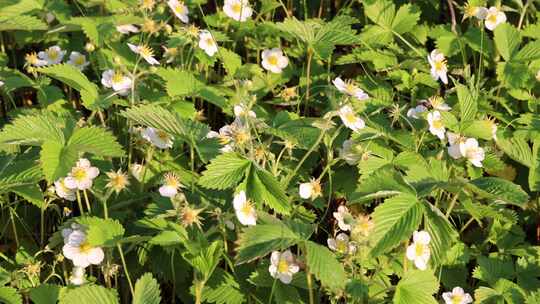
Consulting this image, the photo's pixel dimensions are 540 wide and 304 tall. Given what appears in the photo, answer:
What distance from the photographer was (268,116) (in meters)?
2.61

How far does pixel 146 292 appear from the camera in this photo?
1.86 meters

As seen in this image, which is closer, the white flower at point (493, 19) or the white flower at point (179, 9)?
the white flower at point (179, 9)

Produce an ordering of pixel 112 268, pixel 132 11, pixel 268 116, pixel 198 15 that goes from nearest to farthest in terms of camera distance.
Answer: pixel 112 268 → pixel 268 116 → pixel 132 11 → pixel 198 15

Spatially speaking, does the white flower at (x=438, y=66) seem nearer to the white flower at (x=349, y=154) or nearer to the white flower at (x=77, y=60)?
the white flower at (x=349, y=154)

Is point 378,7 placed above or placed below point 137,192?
above

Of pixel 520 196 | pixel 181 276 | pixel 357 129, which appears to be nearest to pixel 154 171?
pixel 181 276

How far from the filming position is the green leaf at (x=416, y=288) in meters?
1.92

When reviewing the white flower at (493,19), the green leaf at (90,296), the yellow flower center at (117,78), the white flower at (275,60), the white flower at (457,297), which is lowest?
the white flower at (457,297)

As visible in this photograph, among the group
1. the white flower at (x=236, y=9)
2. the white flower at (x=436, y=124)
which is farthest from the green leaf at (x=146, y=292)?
the white flower at (x=236, y=9)

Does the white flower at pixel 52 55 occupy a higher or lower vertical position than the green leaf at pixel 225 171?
lower

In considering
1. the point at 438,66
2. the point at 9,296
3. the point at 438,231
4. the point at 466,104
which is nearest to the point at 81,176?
the point at 9,296

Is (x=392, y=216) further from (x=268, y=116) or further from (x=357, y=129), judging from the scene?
(x=268, y=116)

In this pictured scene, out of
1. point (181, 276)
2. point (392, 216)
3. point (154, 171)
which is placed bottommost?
point (181, 276)

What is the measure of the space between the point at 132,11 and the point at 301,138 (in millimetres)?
939
